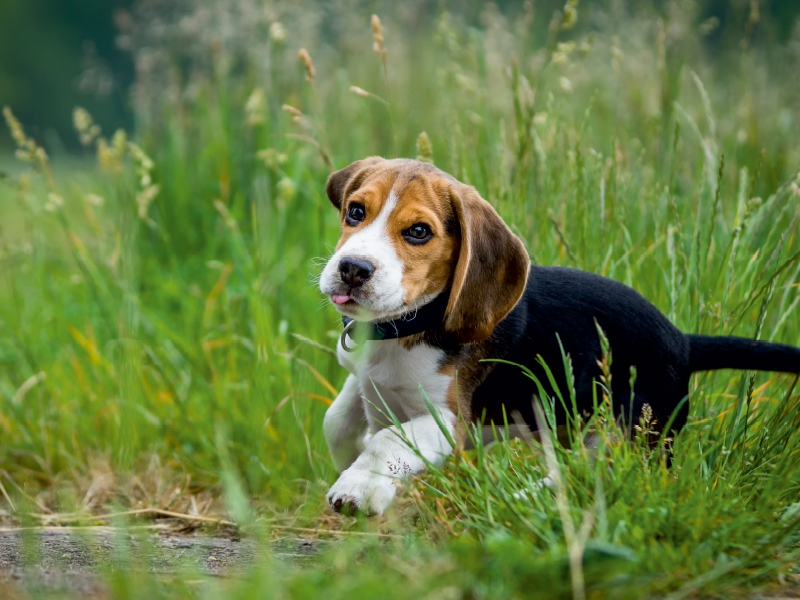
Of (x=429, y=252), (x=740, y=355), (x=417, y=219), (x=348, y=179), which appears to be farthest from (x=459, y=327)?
(x=740, y=355)

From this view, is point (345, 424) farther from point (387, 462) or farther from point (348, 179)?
point (348, 179)

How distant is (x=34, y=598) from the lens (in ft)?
5.24

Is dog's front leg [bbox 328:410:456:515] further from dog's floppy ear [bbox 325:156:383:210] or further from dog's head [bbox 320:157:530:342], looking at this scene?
dog's floppy ear [bbox 325:156:383:210]

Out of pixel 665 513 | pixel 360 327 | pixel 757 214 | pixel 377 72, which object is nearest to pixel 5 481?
pixel 360 327

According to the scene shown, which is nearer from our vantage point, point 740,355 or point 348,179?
point 740,355

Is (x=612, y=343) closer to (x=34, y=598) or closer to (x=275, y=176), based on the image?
(x=34, y=598)

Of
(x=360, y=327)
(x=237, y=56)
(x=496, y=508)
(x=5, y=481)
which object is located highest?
(x=237, y=56)

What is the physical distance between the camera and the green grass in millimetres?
1942

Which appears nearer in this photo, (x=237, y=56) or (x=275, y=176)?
(x=275, y=176)

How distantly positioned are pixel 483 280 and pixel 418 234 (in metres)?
0.23

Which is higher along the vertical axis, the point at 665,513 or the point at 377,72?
the point at 377,72

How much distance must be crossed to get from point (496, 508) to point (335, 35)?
604cm

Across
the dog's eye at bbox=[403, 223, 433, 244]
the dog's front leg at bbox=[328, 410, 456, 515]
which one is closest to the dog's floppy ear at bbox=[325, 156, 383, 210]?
the dog's eye at bbox=[403, 223, 433, 244]

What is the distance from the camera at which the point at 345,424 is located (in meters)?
2.96
